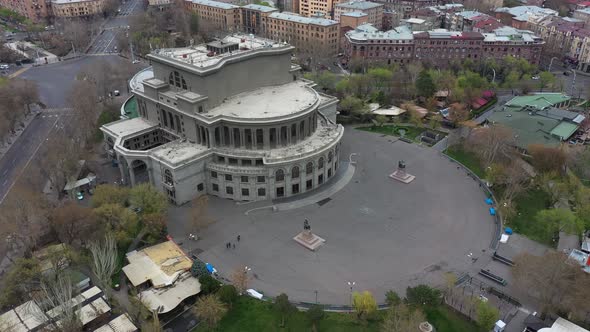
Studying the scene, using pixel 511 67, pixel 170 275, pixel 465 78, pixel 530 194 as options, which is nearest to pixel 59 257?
pixel 170 275

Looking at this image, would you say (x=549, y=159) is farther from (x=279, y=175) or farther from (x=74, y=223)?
(x=74, y=223)

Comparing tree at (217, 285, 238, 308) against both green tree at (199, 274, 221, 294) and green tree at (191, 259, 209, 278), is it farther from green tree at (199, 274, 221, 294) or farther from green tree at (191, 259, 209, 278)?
green tree at (191, 259, 209, 278)

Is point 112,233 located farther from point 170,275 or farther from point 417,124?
point 417,124

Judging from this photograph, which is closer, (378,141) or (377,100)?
(378,141)

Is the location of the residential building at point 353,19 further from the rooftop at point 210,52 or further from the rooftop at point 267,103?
the rooftop at point 267,103

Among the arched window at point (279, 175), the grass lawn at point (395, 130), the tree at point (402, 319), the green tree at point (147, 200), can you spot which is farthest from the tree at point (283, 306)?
the grass lawn at point (395, 130)

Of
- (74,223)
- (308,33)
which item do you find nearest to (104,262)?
(74,223)

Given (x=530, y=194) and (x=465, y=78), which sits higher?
(x=465, y=78)

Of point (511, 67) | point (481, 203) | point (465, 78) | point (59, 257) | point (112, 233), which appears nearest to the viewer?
point (59, 257)

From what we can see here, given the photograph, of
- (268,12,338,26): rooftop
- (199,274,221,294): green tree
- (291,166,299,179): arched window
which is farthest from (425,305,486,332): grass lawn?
(268,12,338,26): rooftop
